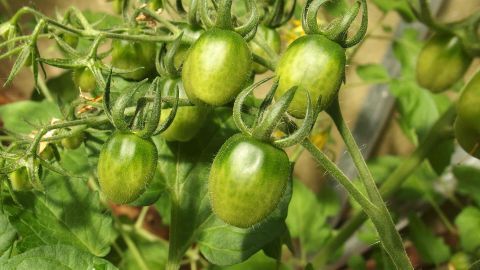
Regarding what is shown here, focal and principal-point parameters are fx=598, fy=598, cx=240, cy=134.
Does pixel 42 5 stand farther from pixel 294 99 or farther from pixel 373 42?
pixel 294 99

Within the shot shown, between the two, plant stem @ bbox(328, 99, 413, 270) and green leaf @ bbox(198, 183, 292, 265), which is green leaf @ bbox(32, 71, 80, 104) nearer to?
green leaf @ bbox(198, 183, 292, 265)

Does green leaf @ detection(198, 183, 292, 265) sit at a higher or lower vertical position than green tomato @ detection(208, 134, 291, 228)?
lower

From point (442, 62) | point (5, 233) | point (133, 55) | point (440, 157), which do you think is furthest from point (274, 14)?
point (440, 157)

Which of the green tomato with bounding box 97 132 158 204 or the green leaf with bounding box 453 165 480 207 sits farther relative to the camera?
the green leaf with bounding box 453 165 480 207

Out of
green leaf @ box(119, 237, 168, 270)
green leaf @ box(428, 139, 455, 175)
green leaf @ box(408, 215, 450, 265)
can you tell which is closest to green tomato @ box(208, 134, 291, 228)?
green leaf @ box(119, 237, 168, 270)

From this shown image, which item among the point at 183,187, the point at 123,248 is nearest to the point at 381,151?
the point at 123,248
